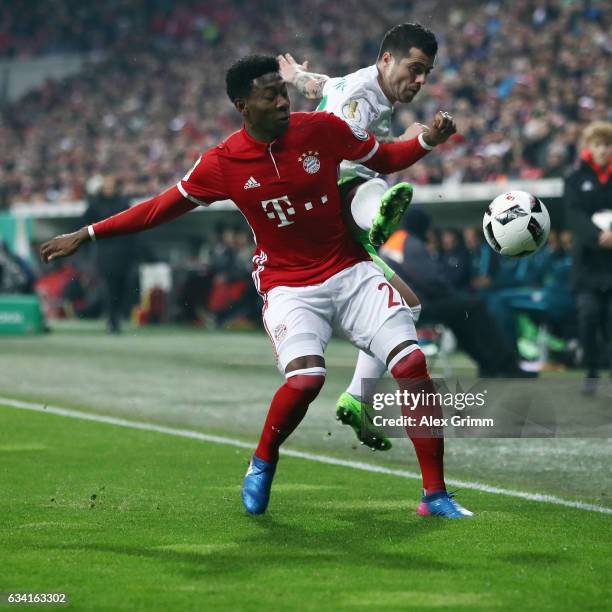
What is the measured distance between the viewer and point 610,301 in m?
11.8

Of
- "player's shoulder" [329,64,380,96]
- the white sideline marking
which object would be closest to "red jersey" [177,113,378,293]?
"player's shoulder" [329,64,380,96]

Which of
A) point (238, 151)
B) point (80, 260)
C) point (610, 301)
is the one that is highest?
point (238, 151)

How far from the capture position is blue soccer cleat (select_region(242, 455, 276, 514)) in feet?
19.4

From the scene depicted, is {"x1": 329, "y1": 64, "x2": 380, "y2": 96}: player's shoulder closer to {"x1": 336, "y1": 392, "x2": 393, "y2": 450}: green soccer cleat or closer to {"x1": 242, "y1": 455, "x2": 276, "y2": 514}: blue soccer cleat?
{"x1": 336, "y1": 392, "x2": 393, "y2": 450}: green soccer cleat

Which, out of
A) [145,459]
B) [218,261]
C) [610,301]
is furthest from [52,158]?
[145,459]

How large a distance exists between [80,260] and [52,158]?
8.65 meters

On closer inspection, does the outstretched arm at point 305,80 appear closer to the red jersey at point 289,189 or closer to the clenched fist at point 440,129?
the red jersey at point 289,189

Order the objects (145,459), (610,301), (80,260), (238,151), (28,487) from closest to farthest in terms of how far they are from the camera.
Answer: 1. (238,151)
2. (28,487)
3. (145,459)
4. (610,301)
5. (80,260)

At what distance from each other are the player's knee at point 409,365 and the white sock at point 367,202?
33.1 inches

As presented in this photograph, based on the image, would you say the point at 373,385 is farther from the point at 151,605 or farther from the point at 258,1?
the point at 258,1

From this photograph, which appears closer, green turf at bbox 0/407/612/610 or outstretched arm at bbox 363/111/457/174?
green turf at bbox 0/407/612/610

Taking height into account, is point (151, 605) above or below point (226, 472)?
above

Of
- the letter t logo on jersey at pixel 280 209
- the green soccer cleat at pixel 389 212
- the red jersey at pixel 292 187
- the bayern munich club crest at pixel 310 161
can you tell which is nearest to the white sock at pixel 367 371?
the green soccer cleat at pixel 389 212

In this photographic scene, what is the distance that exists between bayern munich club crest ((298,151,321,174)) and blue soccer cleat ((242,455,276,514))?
4.34 ft
